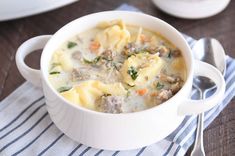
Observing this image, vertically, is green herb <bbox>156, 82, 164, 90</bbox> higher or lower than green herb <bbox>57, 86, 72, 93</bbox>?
lower

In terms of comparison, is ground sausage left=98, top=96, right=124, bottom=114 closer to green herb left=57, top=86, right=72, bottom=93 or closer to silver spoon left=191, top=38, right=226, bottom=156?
green herb left=57, top=86, right=72, bottom=93

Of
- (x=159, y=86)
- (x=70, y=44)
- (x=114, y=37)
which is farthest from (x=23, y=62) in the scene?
(x=159, y=86)

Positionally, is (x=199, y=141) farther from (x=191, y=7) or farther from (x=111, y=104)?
(x=191, y=7)

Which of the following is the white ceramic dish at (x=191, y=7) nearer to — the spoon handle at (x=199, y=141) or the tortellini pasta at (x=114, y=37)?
the tortellini pasta at (x=114, y=37)

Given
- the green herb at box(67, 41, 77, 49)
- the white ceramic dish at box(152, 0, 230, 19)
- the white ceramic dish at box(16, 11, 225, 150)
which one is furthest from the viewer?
the white ceramic dish at box(152, 0, 230, 19)

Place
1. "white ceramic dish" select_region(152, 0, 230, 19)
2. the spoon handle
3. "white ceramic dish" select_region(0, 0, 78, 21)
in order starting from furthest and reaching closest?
1. "white ceramic dish" select_region(152, 0, 230, 19)
2. "white ceramic dish" select_region(0, 0, 78, 21)
3. the spoon handle

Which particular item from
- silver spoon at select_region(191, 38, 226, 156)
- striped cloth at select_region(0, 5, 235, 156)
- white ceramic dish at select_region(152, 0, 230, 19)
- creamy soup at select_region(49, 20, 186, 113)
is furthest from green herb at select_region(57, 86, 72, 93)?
white ceramic dish at select_region(152, 0, 230, 19)

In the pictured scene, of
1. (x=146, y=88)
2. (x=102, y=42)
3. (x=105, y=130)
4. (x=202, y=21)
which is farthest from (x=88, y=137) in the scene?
(x=202, y=21)
